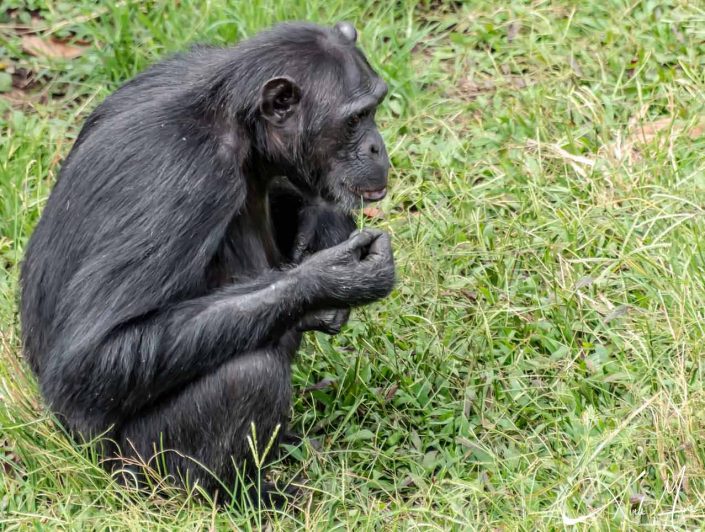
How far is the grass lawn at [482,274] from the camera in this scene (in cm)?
509

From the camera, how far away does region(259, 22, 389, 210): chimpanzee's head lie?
5238mm

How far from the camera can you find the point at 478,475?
542cm

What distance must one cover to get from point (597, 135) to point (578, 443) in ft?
7.95

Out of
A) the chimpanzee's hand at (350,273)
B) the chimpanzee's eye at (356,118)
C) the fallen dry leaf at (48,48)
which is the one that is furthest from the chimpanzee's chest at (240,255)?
the fallen dry leaf at (48,48)

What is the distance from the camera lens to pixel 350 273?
5.10 m

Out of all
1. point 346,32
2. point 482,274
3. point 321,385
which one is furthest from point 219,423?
point 482,274

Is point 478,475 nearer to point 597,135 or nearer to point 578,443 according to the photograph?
point 578,443

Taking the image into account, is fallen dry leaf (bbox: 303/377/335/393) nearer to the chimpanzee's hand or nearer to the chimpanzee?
the chimpanzee

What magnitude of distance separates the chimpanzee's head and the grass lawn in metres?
1.03

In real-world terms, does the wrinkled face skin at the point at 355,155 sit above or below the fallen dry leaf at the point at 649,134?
above

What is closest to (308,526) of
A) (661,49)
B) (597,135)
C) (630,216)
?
(630,216)

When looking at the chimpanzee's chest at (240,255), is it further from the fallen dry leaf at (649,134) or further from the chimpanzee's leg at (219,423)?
the fallen dry leaf at (649,134)

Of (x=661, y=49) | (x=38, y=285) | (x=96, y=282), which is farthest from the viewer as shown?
(x=661, y=49)

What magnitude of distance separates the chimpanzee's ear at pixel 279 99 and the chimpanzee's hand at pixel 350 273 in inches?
23.7
